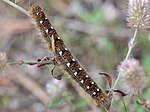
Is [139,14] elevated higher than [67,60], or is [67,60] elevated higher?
[139,14]

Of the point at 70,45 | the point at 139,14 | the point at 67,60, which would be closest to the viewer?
the point at 67,60

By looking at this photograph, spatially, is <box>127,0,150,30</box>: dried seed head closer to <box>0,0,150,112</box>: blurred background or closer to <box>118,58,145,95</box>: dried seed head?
<box>118,58,145,95</box>: dried seed head

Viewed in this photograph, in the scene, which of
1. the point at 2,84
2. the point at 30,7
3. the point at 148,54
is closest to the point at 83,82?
the point at 30,7

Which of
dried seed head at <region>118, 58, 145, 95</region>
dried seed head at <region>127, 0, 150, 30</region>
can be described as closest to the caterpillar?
dried seed head at <region>118, 58, 145, 95</region>

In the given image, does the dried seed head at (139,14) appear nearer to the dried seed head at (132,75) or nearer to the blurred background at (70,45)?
the dried seed head at (132,75)

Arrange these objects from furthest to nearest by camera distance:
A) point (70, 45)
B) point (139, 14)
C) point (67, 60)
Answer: point (70, 45) → point (139, 14) → point (67, 60)

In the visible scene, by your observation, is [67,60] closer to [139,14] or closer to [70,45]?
[139,14]

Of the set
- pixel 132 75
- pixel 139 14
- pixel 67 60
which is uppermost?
pixel 139 14

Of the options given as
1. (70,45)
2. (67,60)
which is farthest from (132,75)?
(70,45)
